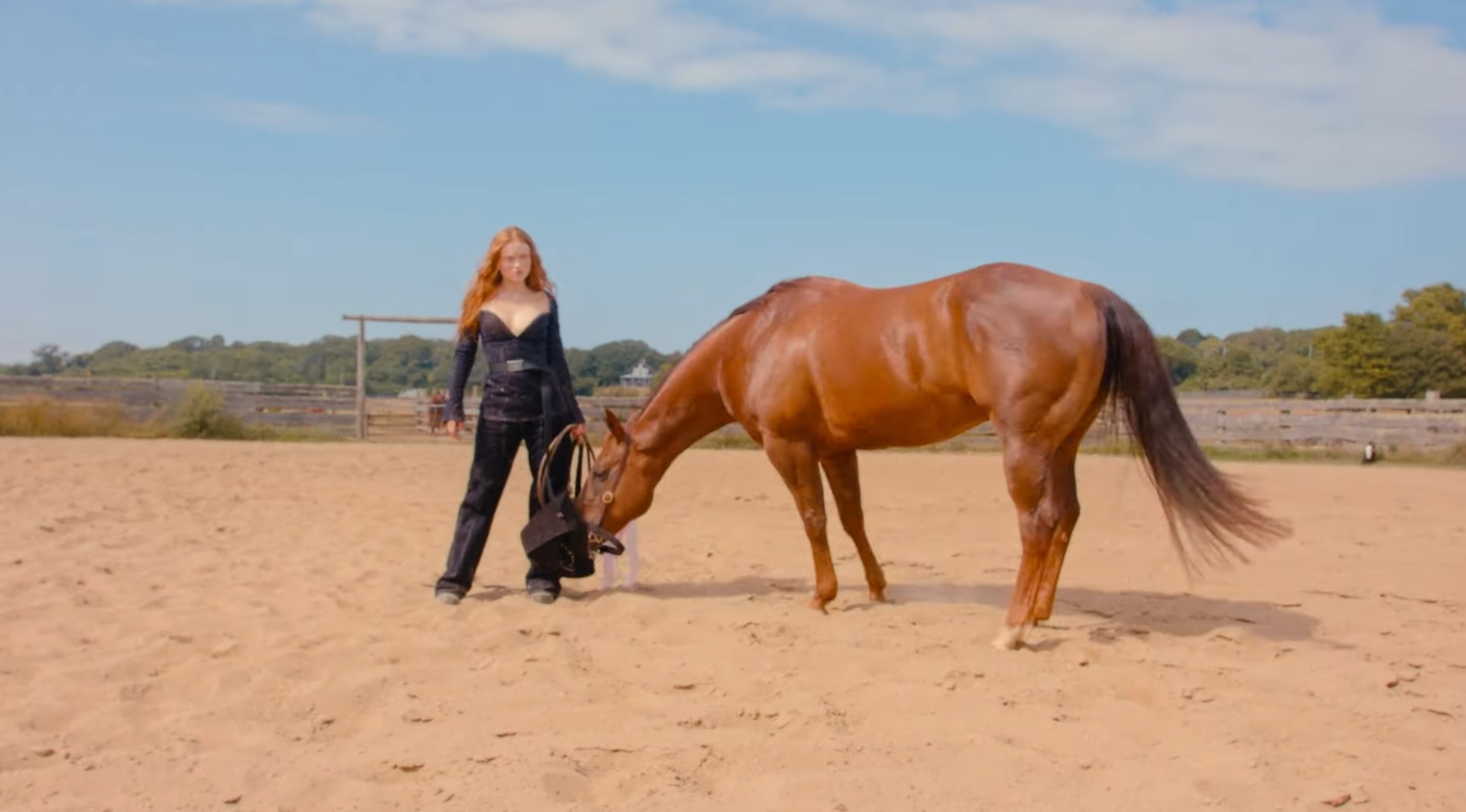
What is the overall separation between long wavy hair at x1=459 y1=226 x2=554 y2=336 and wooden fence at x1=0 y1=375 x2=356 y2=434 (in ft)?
52.9

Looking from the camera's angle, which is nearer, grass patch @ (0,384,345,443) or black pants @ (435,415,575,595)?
black pants @ (435,415,575,595)

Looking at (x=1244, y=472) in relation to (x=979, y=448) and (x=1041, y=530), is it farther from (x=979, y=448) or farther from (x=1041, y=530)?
(x=1041, y=530)

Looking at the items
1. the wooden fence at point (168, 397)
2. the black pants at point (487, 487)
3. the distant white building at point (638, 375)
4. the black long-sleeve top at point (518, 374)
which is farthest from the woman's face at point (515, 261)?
the distant white building at point (638, 375)

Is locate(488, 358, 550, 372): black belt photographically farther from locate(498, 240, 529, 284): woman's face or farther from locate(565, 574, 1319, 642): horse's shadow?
locate(565, 574, 1319, 642): horse's shadow

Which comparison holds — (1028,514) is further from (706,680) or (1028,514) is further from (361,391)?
(361,391)

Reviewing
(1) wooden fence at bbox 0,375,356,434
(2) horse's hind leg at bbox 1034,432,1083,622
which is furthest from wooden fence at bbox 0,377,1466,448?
(2) horse's hind leg at bbox 1034,432,1083,622

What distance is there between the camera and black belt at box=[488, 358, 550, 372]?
618 centimetres

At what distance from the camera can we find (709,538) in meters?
8.77

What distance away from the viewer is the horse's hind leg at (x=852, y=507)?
6156mm

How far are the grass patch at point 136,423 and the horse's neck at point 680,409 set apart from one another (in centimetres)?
1396

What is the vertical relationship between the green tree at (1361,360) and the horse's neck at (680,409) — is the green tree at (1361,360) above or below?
above

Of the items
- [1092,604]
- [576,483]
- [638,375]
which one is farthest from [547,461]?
[638,375]

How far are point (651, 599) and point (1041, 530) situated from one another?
2141 mm

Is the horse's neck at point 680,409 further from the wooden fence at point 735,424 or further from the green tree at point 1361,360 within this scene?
the green tree at point 1361,360
